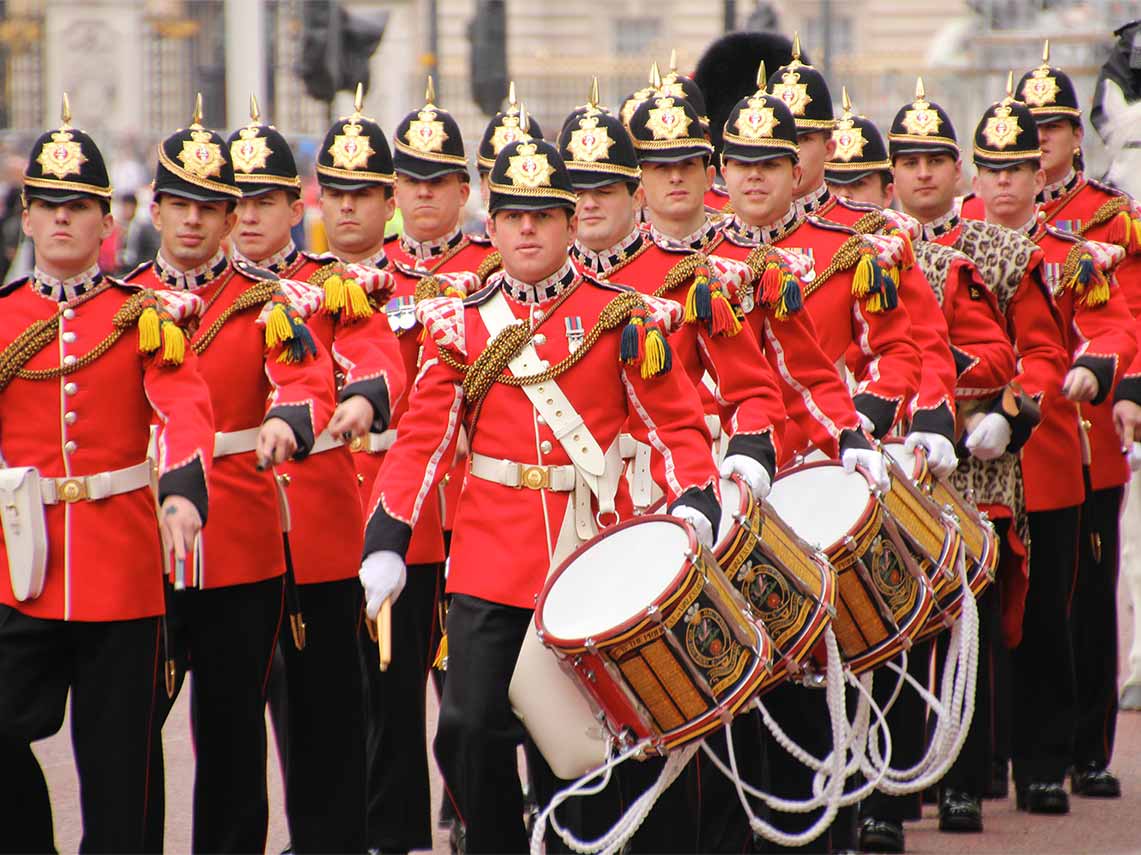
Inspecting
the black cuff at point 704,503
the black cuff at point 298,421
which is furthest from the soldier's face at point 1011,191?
the black cuff at point 298,421

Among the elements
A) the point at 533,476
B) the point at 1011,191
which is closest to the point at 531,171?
the point at 533,476

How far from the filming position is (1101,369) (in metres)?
8.28

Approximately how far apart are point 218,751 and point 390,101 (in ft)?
106

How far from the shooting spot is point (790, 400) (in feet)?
23.3

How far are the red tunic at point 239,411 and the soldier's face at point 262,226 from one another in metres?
0.40

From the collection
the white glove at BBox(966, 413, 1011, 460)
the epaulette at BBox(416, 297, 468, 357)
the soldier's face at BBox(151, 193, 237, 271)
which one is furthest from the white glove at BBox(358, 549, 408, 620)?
the white glove at BBox(966, 413, 1011, 460)

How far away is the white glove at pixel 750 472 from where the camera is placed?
6383mm

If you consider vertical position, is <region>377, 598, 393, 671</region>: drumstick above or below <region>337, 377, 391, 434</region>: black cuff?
below

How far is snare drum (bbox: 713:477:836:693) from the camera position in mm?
6020

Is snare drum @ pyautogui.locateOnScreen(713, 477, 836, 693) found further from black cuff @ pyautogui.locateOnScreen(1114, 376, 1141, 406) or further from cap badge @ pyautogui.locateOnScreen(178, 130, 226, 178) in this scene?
black cuff @ pyautogui.locateOnScreen(1114, 376, 1141, 406)

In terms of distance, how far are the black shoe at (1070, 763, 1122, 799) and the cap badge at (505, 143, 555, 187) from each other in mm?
3506

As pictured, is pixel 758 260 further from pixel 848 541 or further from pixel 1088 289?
pixel 1088 289

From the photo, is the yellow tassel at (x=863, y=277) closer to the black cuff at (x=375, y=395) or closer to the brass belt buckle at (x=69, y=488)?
the black cuff at (x=375, y=395)

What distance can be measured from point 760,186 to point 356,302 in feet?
4.41
